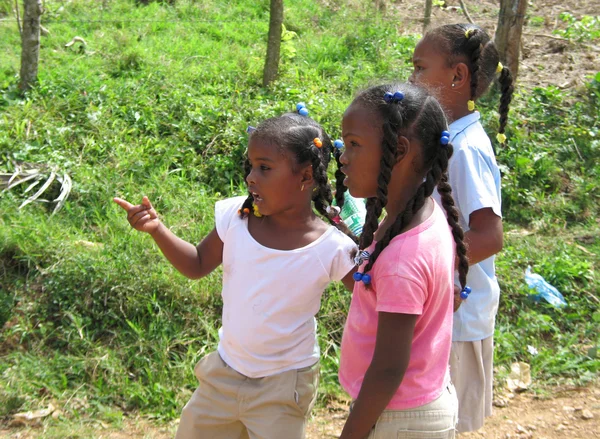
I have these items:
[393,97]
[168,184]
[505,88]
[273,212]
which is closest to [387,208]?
[393,97]

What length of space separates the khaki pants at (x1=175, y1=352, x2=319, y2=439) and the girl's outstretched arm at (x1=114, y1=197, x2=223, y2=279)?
32 cm

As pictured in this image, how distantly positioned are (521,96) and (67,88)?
389cm

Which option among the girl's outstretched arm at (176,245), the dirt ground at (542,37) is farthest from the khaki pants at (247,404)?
the dirt ground at (542,37)

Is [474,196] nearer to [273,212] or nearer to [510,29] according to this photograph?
[273,212]

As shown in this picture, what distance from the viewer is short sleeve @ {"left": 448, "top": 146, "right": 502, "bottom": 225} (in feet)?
6.94

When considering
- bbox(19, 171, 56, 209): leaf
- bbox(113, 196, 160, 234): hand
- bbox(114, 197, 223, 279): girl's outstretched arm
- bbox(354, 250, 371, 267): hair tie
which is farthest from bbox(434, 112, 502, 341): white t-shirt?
bbox(19, 171, 56, 209): leaf

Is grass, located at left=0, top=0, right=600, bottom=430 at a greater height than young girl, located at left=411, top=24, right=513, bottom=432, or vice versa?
young girl, located at left=411, top=24, right=513, bottom=432

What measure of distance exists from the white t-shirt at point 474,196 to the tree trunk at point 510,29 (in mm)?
3994

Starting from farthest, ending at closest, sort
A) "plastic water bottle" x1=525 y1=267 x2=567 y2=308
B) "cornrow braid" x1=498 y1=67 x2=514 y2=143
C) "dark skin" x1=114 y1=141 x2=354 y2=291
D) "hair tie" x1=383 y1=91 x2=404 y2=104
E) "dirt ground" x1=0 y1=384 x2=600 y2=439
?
"plastic water bottle" x1=525 y1=267 x2=567 y2=308
"dirt ground" x1=0 y1=384 x2=600 y2=439
"cornrow braid" x1=498 y1=67 x2=514 y2=143
"dark skin" x1=114 y1=141 x2=354 y2=291
"hair tie" x1=383 y1=91 x2=404 y2=104

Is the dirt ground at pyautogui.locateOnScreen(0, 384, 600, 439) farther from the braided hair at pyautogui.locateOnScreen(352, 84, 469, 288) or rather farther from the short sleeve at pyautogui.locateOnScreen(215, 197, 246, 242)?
the braided hair at pyautogui.locateOnScreen(352, 84, 469, 288)

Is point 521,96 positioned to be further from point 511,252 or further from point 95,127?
point 95,127

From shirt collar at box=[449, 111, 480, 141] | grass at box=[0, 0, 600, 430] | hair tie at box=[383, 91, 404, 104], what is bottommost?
grass at box=[0, 0, 600, 430]

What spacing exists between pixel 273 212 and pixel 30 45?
3.91 metres

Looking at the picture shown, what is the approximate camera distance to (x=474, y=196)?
211 centimetres
